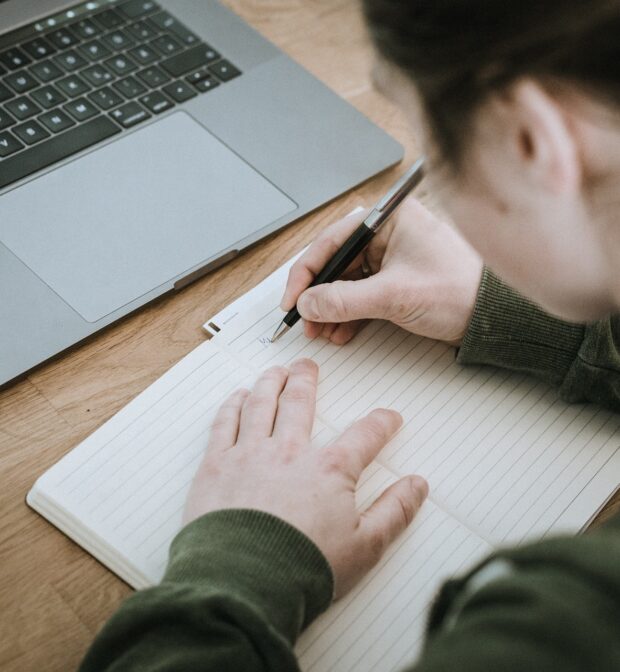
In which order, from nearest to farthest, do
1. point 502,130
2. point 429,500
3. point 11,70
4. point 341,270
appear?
point 502,130, point 429,500, point 341,270, point 11,70

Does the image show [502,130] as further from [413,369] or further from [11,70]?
[11,70]

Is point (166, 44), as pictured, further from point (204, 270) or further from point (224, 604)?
point (224, 604)

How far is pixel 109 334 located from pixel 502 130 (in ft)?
1.30

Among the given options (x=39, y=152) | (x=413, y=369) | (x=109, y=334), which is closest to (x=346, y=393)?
(x=413, y=369)

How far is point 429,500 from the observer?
604 millimetres

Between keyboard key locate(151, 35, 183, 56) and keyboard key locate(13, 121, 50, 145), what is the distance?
0.53ft

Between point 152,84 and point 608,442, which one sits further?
point 152,84

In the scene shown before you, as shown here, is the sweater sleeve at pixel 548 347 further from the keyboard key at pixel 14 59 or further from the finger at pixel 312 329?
the keyboard key at pixel 14 59

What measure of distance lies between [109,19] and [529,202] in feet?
1.95

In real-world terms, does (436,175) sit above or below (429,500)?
above

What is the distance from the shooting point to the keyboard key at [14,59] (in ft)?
2.66

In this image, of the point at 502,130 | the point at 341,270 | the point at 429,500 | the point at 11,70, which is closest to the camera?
the point at 502,130

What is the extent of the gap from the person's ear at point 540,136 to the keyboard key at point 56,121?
1.65 ft

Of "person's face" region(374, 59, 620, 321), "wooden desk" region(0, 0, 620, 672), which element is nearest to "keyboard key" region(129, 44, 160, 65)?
"wooden desk" region(0, 0, 620, 672)
